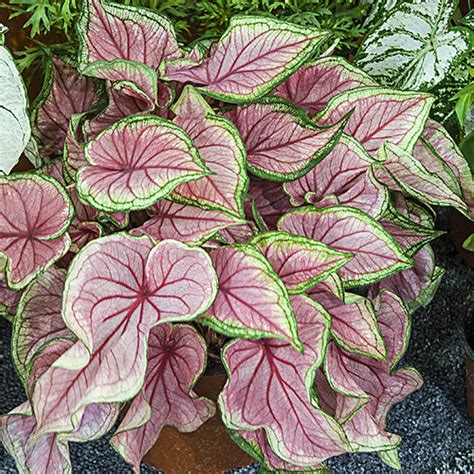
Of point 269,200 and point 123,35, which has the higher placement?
point 123,35

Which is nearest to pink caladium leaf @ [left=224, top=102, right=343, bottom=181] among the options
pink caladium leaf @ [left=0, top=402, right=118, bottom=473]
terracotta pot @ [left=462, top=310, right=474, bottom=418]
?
pink caladium leaf @ [left=0, top=402, right=118, bottom=473]

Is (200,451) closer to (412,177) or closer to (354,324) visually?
(354,324)

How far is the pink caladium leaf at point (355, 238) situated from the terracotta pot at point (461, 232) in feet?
2.16

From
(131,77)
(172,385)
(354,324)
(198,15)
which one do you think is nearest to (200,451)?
(172,385)

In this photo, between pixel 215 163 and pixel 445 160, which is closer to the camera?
pixel 215 163

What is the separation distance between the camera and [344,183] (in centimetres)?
94

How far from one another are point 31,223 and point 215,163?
22 cm

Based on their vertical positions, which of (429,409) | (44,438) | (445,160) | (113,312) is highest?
(445,160)

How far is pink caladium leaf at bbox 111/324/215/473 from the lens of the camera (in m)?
0.87

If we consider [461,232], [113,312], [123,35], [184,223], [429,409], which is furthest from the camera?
[461,232]

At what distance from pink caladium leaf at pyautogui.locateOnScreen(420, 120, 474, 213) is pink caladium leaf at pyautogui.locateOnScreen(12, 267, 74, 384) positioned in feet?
1.63

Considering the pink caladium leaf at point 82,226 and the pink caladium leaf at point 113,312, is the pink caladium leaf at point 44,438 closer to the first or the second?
the pink caladium leaf at point 113,312

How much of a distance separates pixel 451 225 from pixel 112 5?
875 mm

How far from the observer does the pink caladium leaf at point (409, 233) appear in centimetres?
96
